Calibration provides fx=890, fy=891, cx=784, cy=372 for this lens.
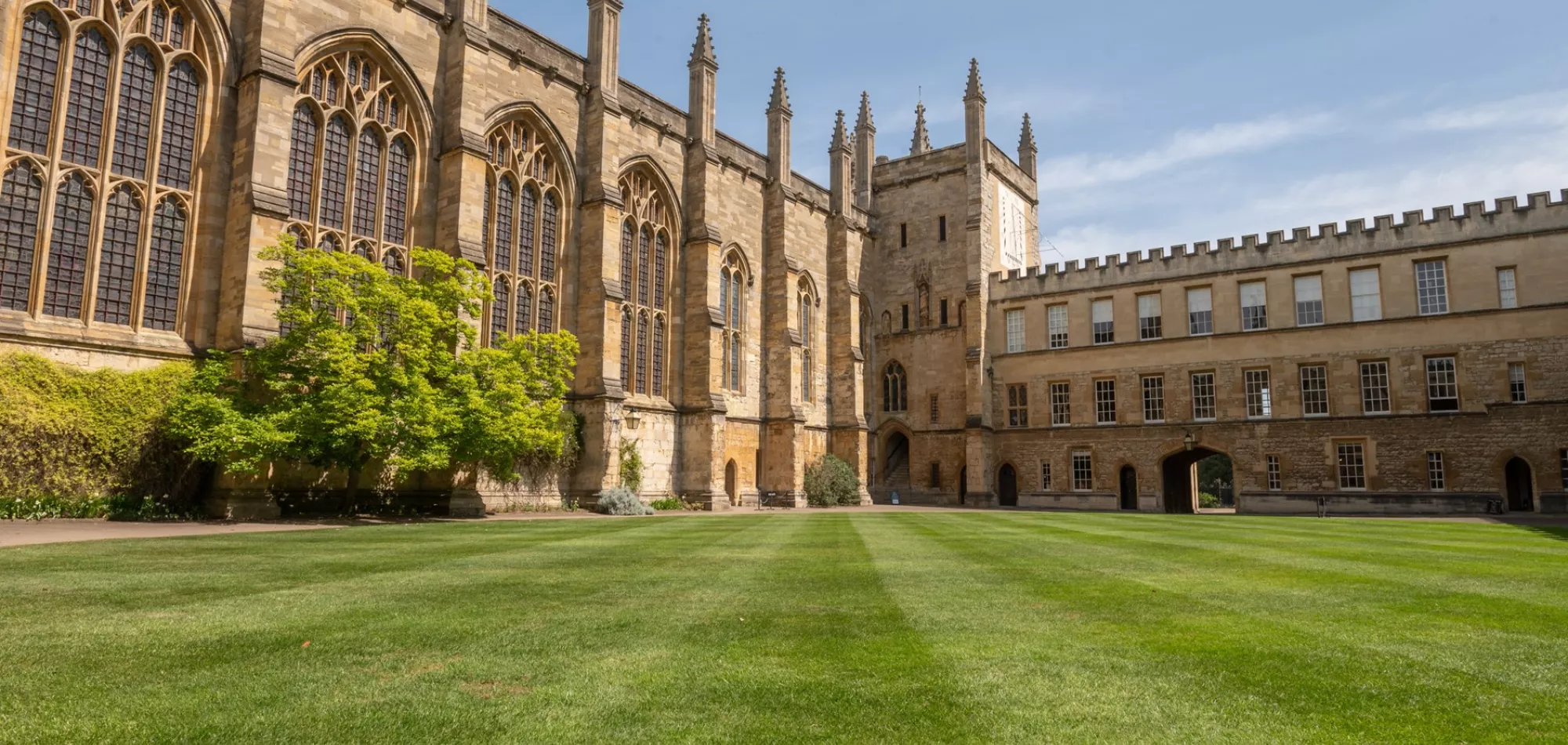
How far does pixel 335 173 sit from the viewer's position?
23078 millimetres

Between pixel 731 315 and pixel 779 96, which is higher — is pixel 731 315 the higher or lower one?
the lower one

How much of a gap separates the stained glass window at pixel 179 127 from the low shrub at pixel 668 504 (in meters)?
15.9

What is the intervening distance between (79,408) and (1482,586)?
22352 mm

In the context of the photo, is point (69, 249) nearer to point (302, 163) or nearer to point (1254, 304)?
point (302, 163)

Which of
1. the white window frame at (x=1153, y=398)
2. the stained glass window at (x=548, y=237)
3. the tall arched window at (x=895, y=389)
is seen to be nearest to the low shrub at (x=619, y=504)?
the stained glass window at (x=548, y=237)

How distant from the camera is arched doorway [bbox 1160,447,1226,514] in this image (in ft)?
119

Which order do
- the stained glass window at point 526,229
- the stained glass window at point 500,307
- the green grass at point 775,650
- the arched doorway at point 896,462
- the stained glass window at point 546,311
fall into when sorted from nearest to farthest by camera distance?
the green grass at point 775,650 < the stained glass window at point 500,307 < the stained glass window at point 526,229 < the stained glass window at point 546,311 < the arched doorway at point 896,462

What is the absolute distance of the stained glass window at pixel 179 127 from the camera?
20062 mm

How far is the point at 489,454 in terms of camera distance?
21.8 m

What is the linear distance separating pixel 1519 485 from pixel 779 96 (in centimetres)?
3037

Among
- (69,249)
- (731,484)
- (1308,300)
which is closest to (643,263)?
(731,484)

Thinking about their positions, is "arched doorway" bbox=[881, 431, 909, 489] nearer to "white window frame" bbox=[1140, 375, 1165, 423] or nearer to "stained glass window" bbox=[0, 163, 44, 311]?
"white window frame" bbox=[1140, 375, 1165, 423]

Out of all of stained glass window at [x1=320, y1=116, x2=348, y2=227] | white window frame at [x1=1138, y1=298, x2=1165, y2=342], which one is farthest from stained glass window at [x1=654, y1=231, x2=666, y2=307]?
white window frame at [x1=1138, y1=298, x2=1165, y2=342]

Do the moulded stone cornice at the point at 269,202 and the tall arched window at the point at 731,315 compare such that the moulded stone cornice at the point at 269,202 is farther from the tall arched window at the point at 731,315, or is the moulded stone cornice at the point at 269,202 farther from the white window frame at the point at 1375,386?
the white window frame at the point at 1375,386
